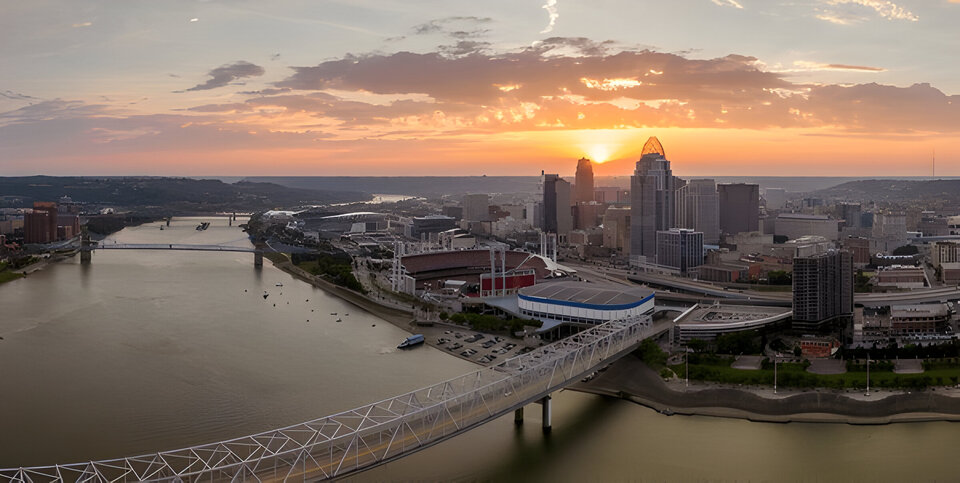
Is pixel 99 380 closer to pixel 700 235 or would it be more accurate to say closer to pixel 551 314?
pixel 551 314

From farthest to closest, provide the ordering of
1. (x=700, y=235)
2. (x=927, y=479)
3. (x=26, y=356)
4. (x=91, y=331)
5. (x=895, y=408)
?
(x=700, y=235)
(x=91, y=331)
(x=26, y=356)
(x=895, y=408)
(x=927, y=479)

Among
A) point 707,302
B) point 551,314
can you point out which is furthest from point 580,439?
point 707,302

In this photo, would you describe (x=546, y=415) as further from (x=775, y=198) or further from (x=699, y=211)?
(x=775, y=198)

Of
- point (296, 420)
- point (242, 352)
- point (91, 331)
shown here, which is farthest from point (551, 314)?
point (91, 331)

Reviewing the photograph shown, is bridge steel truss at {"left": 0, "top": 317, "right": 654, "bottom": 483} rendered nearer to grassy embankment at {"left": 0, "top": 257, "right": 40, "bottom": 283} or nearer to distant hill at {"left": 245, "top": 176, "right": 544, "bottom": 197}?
grassy embankment at {"left": 0, "top": 257, "right": 40, "bottom": 283}

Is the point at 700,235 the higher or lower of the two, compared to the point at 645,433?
higher

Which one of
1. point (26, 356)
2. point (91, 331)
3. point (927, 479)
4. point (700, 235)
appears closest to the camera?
point (927, 479)

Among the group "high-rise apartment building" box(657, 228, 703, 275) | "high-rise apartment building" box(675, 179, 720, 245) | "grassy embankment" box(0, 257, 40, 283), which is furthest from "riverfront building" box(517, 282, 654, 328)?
"high-rise apartment building" box(675, 179, 720, 245)

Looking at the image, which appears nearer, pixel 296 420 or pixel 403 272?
pixel 296 420
